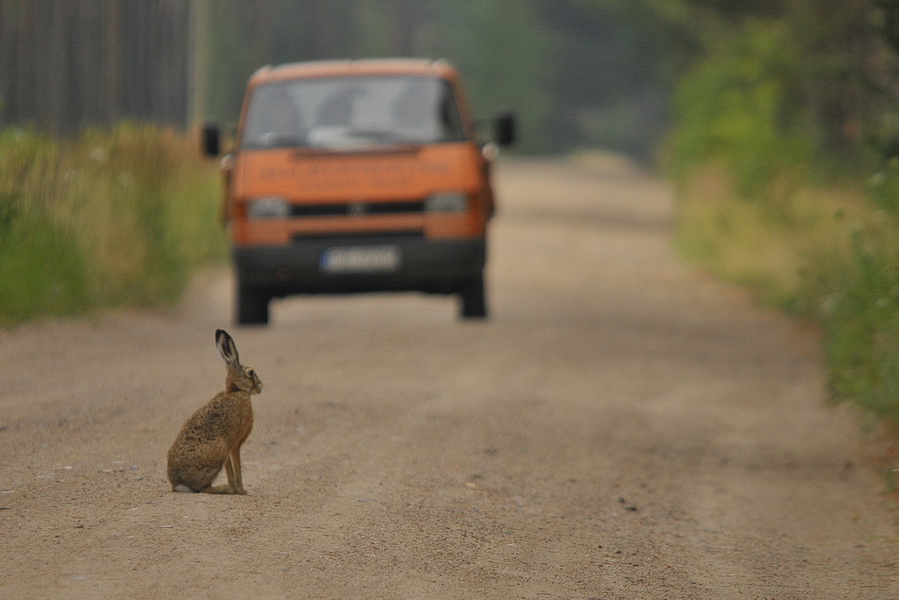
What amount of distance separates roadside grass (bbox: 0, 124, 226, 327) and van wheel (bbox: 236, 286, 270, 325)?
1.26 meters

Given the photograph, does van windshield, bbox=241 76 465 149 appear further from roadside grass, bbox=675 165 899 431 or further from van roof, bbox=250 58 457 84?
roadside grass, bbox=675 165 899 431

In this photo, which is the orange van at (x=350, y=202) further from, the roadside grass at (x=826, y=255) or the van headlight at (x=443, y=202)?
the roadside grass at (x=826, y=255)

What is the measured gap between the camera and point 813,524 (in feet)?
24.2

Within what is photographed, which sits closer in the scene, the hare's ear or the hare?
the hare's ear

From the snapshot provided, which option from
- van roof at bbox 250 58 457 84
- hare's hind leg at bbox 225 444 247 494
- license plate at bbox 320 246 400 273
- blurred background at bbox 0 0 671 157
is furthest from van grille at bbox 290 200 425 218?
blurred background at bbox 0 0 671 157

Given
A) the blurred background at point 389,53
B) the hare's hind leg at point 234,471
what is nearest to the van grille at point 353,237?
the hare's hind leg at point 234,471

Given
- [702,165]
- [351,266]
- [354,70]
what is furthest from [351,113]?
[702,165]

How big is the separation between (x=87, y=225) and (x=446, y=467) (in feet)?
24.4

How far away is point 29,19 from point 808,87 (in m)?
17.0

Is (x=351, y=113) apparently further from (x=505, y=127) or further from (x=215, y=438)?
(x=215, y=438)

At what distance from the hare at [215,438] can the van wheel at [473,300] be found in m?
7.73

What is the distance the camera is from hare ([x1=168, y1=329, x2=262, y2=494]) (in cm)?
602

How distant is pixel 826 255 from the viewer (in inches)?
609

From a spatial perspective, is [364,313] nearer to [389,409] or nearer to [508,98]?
[389,409]
